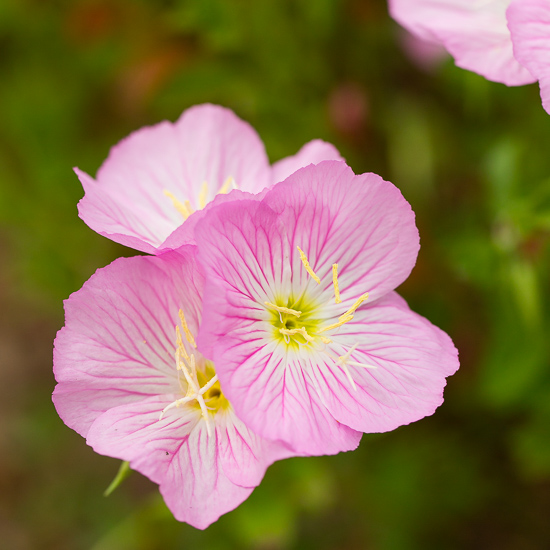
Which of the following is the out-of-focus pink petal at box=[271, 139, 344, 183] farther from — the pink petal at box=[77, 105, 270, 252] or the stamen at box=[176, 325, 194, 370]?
the stamen at box=[176, 325, 194, 370]

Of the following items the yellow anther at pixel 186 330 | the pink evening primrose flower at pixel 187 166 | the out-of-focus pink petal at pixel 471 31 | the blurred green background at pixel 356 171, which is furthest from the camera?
the blurred green background at pixel 356 171

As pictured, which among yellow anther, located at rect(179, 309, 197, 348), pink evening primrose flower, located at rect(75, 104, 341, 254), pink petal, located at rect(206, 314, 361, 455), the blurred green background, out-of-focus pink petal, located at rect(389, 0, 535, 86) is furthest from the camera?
the blurred green background

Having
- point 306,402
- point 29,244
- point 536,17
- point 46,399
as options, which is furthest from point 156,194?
point 46,399

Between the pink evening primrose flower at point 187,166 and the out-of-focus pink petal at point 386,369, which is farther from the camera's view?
the pink evening primrose flower at point 187,166

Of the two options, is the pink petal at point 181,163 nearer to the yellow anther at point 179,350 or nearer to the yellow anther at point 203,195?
the yellow anther at point 203,195

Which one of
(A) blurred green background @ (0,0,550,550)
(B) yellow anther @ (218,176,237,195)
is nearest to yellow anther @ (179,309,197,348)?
(B) yellow anther @ (218,176,237,195)

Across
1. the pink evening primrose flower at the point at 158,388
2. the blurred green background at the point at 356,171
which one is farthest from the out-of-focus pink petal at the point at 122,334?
the blurred green background at the point at 356,171

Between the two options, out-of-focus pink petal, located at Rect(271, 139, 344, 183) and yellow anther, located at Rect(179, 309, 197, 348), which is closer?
yellow anther, located at Rect(179, 309, 197, 348)

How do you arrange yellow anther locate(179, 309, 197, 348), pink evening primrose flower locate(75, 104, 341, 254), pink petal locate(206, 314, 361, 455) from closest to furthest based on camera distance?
pink petal locate(206, 314, 361, 455) → yellow anther locate(179, 309, 197, 348) → pink evening primrose flower locate(75, 104, 341, 254)
